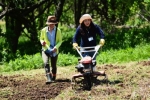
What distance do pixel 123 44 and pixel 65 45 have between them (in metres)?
4.42

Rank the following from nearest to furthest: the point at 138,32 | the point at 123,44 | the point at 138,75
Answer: the point at 138,75, the point at 123,44, the point at 138,32

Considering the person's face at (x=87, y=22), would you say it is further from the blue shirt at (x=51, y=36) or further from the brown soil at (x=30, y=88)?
the brown soil at (x=30, y=88)

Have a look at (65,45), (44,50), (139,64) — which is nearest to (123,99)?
(44,50)

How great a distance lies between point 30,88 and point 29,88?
3cm

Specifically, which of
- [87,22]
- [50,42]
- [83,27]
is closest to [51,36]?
[50,42]

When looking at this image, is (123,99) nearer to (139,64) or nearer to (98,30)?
(98,30)

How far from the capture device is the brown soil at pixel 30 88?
9.41 m

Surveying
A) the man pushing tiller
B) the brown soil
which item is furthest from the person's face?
the brown soil

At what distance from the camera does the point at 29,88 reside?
34.3ft

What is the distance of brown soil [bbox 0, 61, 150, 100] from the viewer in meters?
9.41

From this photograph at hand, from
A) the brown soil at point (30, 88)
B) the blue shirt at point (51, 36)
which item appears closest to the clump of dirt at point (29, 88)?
the brown soil at point (30, 88)

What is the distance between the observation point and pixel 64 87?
10.3 metres

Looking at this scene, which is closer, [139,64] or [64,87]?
[64,87]

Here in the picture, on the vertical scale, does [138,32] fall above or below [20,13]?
below
